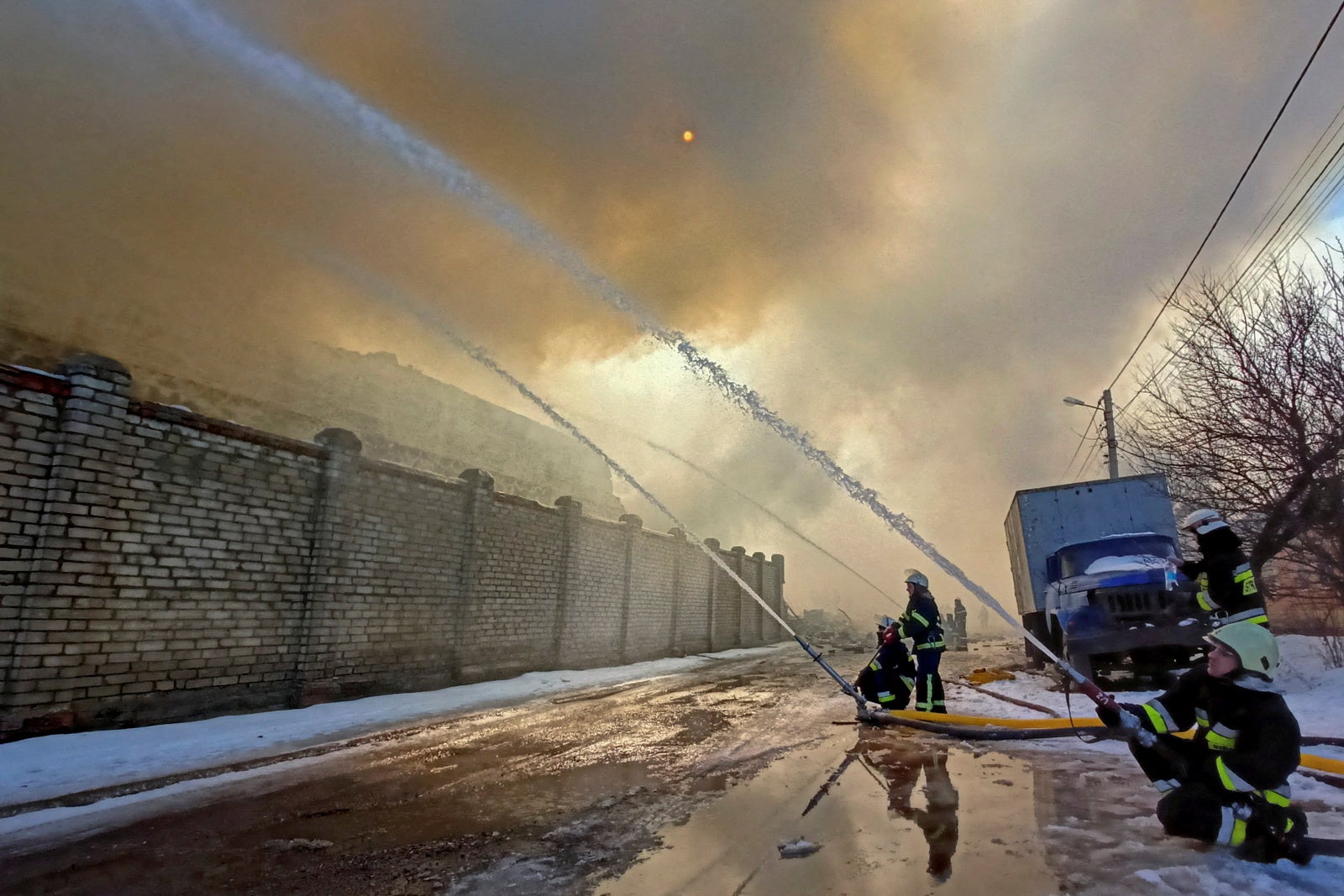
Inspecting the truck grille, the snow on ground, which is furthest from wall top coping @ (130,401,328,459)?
the truck grille

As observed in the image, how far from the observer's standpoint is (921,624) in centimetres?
812

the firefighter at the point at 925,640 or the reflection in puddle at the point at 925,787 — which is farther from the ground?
the firefighter at the point at 925,640

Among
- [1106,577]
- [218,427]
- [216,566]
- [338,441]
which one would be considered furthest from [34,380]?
[1106,577]

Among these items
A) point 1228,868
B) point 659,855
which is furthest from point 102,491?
point 1228,868

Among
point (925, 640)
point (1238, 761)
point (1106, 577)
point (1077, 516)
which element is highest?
point (1077, 516)

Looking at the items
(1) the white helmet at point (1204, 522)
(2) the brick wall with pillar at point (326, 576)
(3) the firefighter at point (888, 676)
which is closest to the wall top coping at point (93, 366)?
(2) the brick wall with pillar at point (326, 576)

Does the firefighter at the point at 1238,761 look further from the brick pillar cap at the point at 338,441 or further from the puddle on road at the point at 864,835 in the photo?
the brick pillar cap at the point at 338,441

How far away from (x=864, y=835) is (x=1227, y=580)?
2.77 metres

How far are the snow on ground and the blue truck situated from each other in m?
8.82

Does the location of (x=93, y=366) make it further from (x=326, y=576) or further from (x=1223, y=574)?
(x=1223, y=574)

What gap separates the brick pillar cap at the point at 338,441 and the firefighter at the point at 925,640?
7973 mm

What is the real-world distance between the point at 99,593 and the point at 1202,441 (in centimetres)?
1349

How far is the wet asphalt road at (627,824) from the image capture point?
10.5 ft

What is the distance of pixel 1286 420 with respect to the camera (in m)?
8.28
